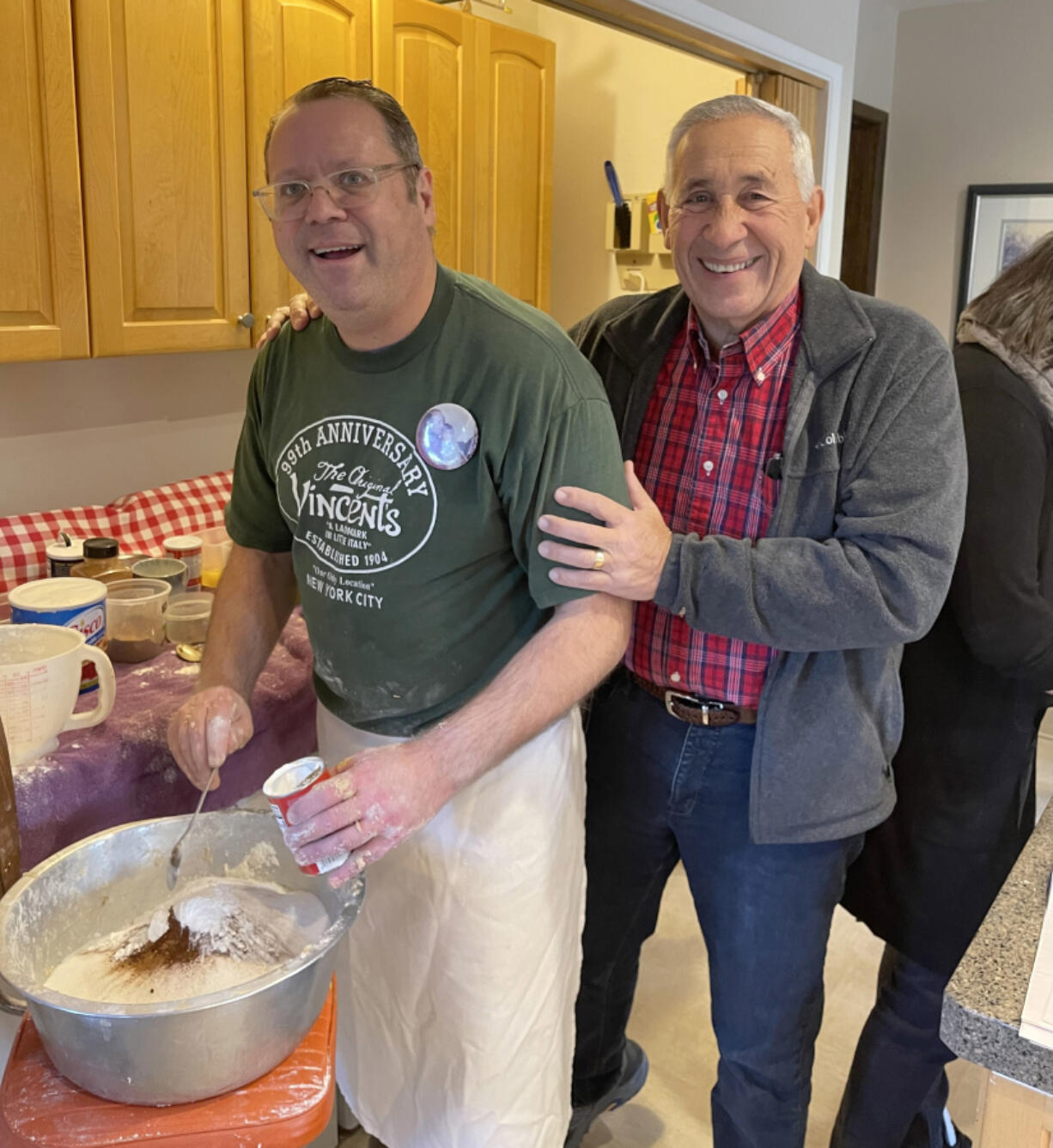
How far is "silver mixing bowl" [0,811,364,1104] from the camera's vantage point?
2.58 ft

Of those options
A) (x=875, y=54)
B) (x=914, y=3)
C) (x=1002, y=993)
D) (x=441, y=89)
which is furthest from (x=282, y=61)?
(x=914, y=3)

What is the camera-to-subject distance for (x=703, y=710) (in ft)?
4.53

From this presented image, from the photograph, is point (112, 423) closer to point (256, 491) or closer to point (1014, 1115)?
point (256, 491)

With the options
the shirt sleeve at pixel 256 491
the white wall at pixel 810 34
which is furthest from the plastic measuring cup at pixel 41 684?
the white wall at pixel 810 34

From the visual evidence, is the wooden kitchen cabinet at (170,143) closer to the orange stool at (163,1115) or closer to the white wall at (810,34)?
the white wall at (810,34)

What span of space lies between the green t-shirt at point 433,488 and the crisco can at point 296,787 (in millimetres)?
276

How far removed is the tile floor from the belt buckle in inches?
36.8

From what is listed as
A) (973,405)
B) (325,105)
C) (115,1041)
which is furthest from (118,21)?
(115,1041)

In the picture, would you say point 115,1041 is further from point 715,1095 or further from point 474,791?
point 715,1095

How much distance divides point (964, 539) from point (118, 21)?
1788mm

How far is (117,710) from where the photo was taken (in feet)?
4.67

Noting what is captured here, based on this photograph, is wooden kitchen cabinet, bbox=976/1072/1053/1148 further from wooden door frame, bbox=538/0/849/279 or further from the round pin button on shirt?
wooden door frame, bbox=538/0/849/279

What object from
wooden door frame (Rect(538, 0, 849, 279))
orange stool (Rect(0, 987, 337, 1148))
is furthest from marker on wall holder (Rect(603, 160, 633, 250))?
orange stool (Rect(0, 987, 337, 1148))

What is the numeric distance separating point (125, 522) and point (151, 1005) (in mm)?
1825
